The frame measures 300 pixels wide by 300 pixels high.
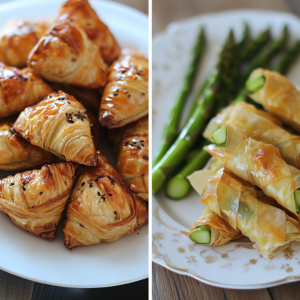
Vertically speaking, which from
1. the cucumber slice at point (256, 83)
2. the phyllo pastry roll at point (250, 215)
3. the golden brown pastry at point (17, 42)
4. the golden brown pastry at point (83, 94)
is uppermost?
the golden brown pastry at point (17, 42)

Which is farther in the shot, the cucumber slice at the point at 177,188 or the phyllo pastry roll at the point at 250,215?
the cucumber slice at the point at 177,188

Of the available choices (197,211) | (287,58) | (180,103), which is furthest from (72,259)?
(287,58)

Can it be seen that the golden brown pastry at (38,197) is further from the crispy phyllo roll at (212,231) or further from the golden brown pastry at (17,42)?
the golden brown pastry at (17,42)

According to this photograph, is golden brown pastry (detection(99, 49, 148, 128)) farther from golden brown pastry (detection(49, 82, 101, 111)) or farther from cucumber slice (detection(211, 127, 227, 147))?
cucumber slice (detection(211, 127, 227, 147))

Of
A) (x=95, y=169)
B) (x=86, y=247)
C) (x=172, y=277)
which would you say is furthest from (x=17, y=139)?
(x=172, y=277)

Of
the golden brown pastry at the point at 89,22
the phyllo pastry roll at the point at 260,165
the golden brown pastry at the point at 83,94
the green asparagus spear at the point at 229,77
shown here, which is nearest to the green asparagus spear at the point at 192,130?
the green asparagus spear at the point at 229,77

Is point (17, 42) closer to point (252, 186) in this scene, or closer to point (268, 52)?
point (252, 186)
